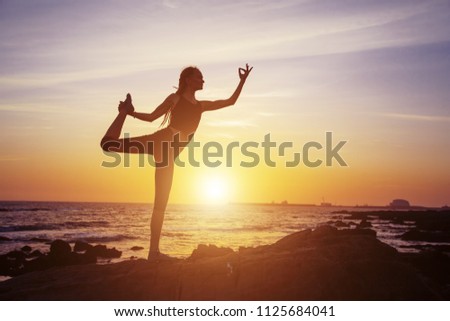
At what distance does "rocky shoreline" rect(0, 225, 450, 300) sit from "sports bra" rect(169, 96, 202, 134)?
222cm

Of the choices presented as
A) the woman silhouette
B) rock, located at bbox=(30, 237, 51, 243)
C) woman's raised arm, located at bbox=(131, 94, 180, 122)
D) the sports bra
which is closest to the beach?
the woman silhouette

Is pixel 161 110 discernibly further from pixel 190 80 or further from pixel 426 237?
pixel 426 237

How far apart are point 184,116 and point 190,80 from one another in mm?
626

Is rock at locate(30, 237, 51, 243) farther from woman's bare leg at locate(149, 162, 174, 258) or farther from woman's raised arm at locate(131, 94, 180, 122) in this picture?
woman's raised arm at locate(131, 94, 180, 122)

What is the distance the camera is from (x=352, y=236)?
7512 mm

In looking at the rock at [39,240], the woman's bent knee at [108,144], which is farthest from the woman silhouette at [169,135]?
the rock at [39,240]

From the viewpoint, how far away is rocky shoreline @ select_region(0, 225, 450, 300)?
18.8 feet

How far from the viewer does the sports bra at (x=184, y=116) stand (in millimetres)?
7000

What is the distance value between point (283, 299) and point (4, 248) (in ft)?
100

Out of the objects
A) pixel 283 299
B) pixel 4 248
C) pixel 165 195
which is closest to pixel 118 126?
pixel 165 195

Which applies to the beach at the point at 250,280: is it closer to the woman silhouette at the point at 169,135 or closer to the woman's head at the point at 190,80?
the woman silhouette at the point at 169,135

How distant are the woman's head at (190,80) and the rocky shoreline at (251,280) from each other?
2.91 metres

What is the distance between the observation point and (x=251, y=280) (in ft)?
19.3

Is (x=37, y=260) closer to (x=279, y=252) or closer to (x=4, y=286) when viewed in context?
(x=4, y=286)
